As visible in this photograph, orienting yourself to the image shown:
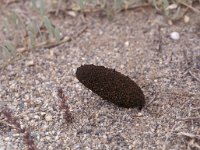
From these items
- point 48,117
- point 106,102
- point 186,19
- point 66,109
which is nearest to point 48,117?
point 48,117

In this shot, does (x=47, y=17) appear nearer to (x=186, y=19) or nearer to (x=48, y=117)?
(x=48, y=117)

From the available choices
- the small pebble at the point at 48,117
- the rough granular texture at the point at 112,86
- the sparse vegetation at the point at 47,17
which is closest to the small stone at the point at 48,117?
the small pebble at the point at 48,117

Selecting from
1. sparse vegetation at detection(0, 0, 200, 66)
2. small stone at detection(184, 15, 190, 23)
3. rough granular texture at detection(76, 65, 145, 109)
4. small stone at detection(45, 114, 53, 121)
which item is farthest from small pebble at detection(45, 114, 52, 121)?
small stone at detection(184, 15, 190, 23)

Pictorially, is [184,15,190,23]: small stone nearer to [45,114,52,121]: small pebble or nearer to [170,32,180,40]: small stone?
[170,32,180,40]: small stone

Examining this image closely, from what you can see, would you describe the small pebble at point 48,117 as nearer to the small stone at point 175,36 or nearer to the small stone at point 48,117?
the small stone at point 48,117

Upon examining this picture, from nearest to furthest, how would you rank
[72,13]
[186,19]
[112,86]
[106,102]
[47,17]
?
[112,86] < [106,102] < [47,17] < [186,19] < [72,13]
